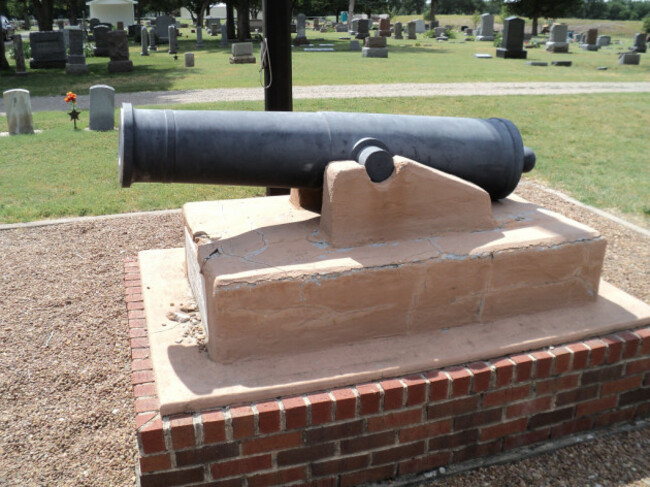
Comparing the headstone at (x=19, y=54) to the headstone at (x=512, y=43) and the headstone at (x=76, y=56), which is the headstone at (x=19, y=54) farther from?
the headstone at (x=512, y=43)

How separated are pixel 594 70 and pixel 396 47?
1181cm

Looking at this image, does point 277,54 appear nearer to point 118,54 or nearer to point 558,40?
point 118,54

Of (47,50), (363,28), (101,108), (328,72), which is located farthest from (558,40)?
(101,108)

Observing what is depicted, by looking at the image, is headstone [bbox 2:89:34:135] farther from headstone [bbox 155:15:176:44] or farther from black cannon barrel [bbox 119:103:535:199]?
headstone [bbox 155:15:176:44]

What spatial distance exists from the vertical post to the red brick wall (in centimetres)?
278

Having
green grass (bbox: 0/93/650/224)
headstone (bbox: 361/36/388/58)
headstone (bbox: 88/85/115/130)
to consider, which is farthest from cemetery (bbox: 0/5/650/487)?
headstone (bbox: 361/36/388/58)

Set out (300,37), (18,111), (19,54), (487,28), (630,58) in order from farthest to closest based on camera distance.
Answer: (487,28) < (300,37) < (630,58) < (19,54) < (18,111)

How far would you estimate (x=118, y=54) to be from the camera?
65.7ft

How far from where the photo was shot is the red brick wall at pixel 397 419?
2.46m

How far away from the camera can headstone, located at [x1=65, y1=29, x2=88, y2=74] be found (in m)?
19.5

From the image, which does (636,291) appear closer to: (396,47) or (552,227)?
(552,227)

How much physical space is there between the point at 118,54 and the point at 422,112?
1191cm

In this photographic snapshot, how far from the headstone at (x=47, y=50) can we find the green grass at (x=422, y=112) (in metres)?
10.8

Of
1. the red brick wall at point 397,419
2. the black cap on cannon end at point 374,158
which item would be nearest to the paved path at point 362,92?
the black cap on cannon end at point 374,158
